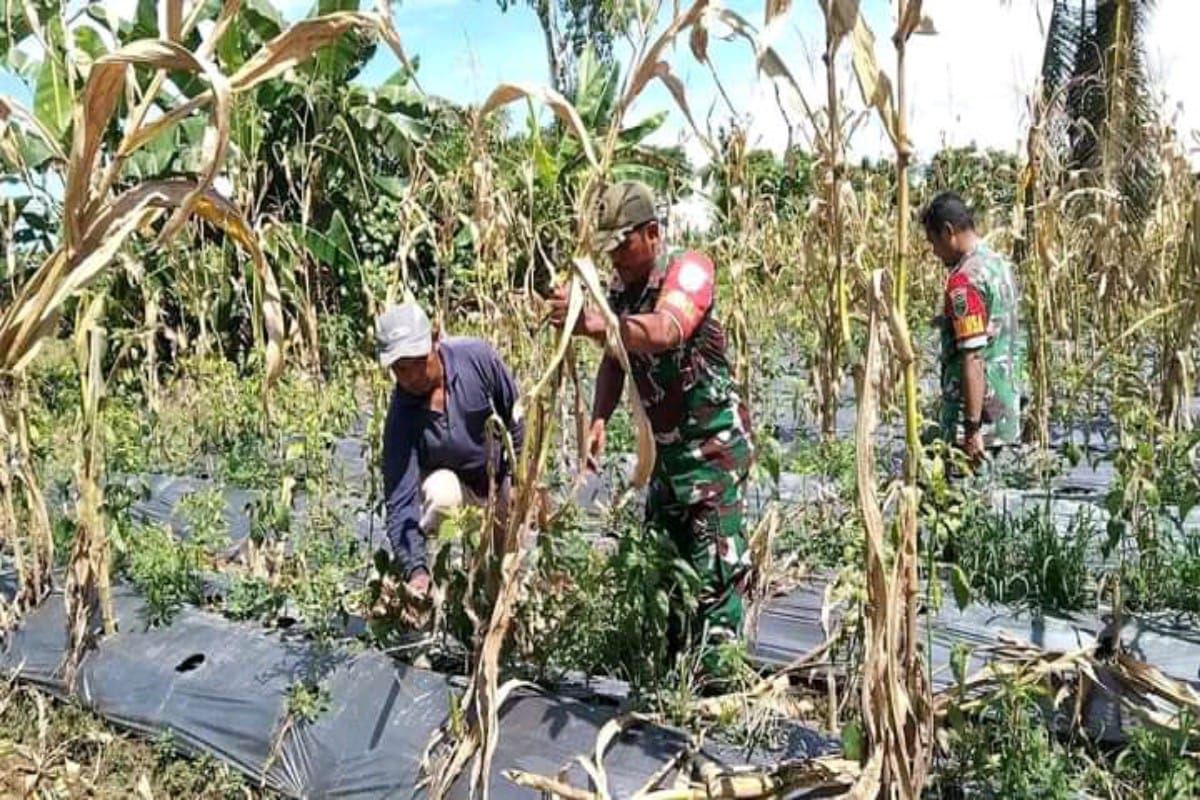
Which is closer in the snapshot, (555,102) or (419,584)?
(555,102)

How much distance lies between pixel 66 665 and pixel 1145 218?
7.04 m

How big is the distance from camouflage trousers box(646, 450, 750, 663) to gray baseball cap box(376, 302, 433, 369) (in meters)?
0.78

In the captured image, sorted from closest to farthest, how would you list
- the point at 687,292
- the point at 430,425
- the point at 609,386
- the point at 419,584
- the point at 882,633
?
the point at 882,633 < the point at 687,292 < the point at 609,386 < the point at 419,584 < the point at 430,425

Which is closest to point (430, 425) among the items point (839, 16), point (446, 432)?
point (446, 432)

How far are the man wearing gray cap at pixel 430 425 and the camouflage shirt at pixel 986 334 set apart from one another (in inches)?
57.4

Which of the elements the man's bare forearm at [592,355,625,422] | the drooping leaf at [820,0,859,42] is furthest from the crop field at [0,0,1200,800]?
the man's bare forearm at [592,355,625,422]

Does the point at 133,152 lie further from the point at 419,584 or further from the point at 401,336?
the point at 419,584

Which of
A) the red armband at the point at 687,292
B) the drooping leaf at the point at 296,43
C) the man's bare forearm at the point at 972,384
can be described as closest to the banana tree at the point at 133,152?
the drooping leaf at the point at 296,43

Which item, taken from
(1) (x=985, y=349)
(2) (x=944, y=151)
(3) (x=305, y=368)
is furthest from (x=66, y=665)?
(2) (x=944, y=151)

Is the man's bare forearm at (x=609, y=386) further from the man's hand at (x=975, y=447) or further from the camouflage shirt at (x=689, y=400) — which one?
the man's hand at (x=975, y=447)

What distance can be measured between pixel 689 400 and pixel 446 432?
0.95m

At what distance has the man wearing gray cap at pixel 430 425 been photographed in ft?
11.0

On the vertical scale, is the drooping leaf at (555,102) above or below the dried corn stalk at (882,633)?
above

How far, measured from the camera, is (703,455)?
3.02m
